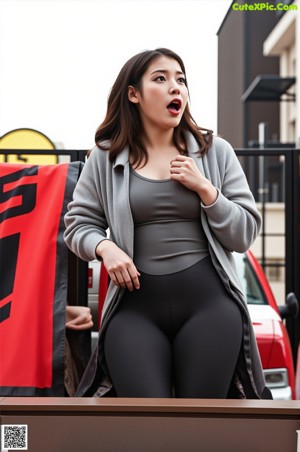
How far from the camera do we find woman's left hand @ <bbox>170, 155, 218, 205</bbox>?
78.0 inches

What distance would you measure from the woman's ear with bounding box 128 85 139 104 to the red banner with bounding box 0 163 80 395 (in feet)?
2.11

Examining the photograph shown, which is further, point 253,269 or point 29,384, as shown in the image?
point 253,269

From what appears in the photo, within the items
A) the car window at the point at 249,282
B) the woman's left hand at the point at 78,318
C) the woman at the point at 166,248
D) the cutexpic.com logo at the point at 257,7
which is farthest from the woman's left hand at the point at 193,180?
the car window at the point at 249,282

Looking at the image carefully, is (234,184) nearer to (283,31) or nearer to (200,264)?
(200,264)

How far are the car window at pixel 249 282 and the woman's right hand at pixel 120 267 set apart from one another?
7.00 ft

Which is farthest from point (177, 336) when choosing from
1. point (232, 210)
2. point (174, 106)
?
point (174, 106)

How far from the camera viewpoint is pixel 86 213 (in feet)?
7.03

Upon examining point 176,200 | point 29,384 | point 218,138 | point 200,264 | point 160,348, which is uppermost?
point 218,138

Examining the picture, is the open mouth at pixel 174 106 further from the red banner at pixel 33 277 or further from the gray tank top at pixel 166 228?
the red banner at pixel 33 277

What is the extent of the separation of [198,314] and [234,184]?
1.31 feet

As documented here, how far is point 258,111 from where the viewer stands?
2381 cm

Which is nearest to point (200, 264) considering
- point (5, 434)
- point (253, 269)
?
point (5, 434)

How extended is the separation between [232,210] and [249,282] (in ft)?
7.19

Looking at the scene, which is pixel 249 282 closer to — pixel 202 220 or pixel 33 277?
pixel 33 277
